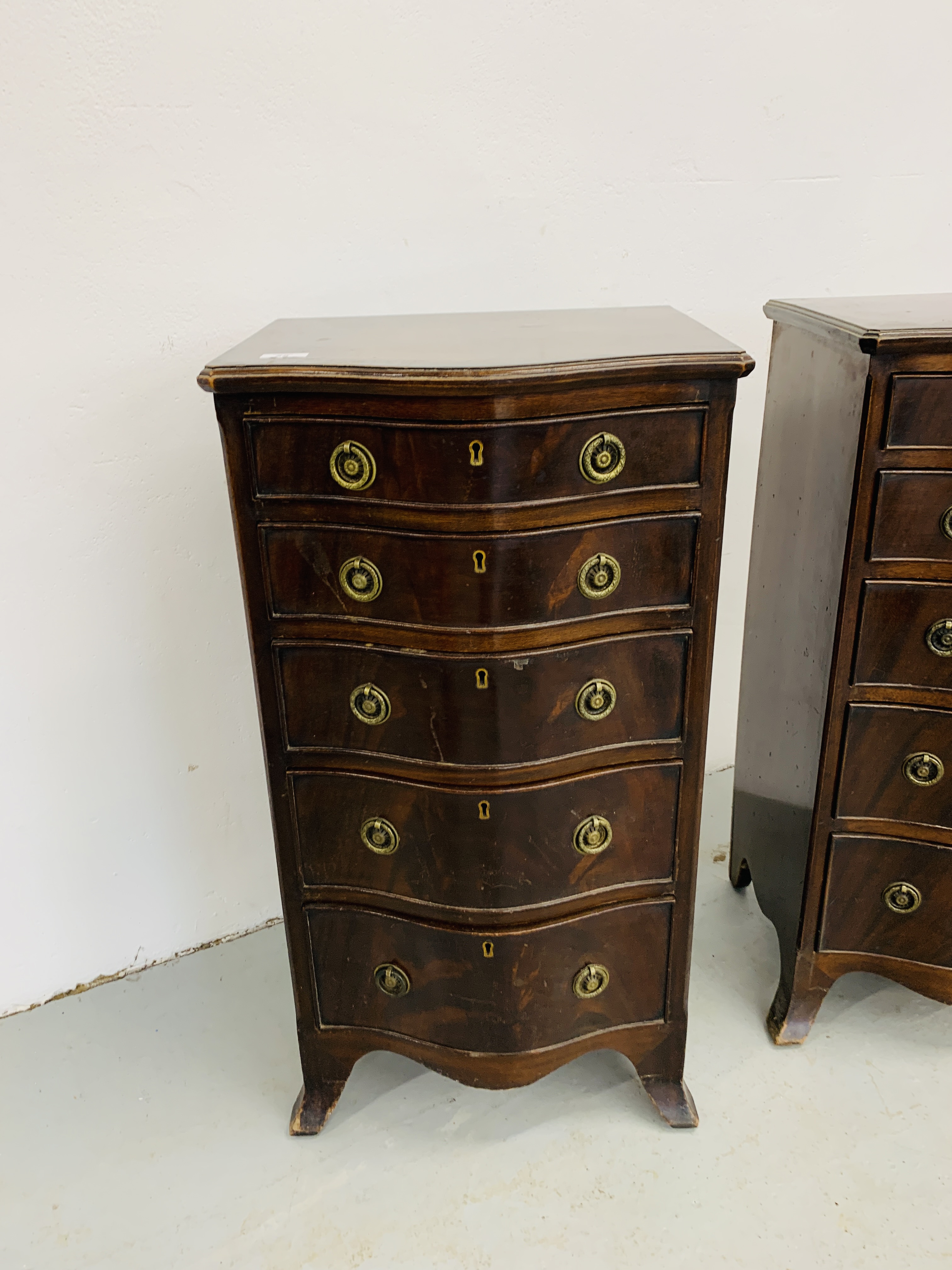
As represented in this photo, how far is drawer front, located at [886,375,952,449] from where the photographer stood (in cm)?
142

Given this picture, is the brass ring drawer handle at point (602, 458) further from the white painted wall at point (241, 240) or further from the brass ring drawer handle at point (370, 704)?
the white painted wall at point (241, 240)

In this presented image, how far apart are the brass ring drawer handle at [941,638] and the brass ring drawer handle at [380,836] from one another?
0.90 meters

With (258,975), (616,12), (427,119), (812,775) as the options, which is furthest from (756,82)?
(258,975)

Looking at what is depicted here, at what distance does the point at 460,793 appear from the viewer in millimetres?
1406

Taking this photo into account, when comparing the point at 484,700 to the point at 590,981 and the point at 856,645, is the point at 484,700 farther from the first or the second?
the point at 856,645

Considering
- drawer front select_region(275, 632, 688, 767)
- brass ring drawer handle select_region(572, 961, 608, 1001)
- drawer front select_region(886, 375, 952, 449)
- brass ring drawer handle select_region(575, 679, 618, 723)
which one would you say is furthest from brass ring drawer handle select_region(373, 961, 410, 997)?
drawer front select_region(886, 375, 952, 449)

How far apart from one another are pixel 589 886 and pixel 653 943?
0.17m

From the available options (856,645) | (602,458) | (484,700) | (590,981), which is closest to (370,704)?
(484,700)

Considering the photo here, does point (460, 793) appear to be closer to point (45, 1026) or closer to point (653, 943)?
point (653, 943)

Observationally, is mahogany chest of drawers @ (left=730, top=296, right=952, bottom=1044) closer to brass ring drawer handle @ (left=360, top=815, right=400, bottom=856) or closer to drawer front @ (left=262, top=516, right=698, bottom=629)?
drawer front @ (left=262, top=516, right=698, bottom=629)

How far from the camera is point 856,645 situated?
1.58 meters

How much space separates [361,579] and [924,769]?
3.32 ft

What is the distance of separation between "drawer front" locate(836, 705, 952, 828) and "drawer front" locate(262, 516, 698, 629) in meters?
0.49

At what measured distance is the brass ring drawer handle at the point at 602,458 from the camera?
4.13 feet
